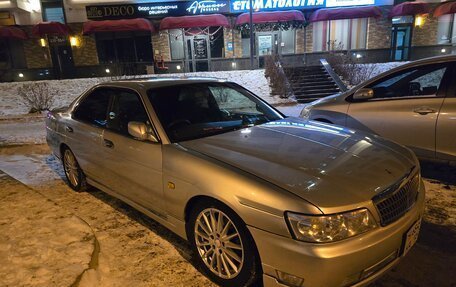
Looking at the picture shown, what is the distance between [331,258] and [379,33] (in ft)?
74.6

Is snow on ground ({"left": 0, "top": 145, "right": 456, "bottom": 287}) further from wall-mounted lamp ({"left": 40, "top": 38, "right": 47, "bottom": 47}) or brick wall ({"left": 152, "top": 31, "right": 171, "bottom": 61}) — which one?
wall-mounted lamp ({"left": 40, "top": 38, "right": 47, "bottom": 47})

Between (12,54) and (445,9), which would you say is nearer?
(445,9)

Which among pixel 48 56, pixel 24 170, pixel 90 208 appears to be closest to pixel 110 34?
pixel 48 56

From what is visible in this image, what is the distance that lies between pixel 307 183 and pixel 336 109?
3.13m

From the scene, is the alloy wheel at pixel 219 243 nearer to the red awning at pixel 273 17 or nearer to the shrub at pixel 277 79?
the shrub at pixel 277 79

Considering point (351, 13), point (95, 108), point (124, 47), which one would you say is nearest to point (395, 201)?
point (95, 108)

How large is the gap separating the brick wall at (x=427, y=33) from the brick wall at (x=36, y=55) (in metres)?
23.3

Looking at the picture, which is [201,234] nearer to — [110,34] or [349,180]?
[349,180]

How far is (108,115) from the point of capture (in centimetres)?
392

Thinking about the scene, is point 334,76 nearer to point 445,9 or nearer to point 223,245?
point 445,9

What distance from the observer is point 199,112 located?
3533 millimetres

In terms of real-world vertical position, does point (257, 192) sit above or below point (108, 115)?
below

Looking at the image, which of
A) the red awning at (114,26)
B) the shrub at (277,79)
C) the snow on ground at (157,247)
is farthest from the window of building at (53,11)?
the snow on ground at (157,247)

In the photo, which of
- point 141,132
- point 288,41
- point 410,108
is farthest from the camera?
point 288,41
